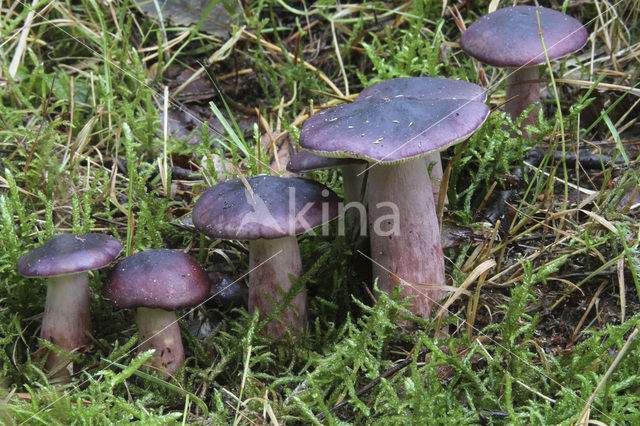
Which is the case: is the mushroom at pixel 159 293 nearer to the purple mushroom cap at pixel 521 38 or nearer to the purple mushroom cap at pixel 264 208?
the purple mushroom cap at pixel 264 208

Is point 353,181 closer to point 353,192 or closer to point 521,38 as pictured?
point 353,192

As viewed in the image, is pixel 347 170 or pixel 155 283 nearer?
pixel 155 283

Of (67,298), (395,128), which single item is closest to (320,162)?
(395,128)

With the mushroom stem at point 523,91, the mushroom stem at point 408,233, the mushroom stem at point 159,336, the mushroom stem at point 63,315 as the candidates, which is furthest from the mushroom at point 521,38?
the mushroom stem at point 63,315

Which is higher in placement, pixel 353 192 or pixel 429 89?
pixel 429 89

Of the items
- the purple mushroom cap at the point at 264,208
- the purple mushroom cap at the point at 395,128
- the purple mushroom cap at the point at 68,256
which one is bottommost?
the purple mushroom cap at the point at 68,256

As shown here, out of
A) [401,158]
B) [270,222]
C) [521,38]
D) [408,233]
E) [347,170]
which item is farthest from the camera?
[521,38]

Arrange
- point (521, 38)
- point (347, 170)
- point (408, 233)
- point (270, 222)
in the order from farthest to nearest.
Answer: point (521, 38)
point (347, 170)
point (408, 233)
point (270, 222)

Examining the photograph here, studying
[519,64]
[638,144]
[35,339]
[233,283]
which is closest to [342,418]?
[233,283]
